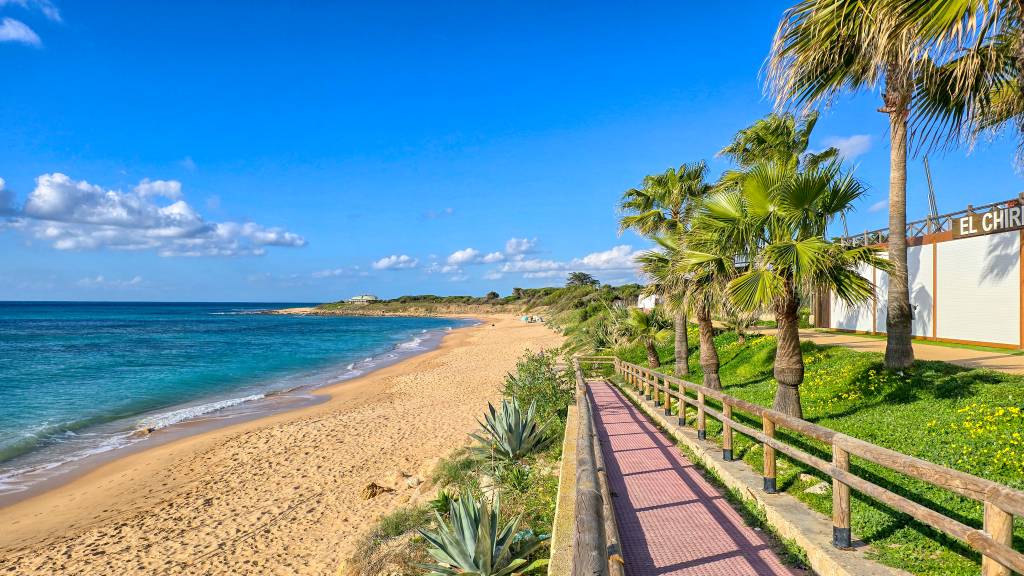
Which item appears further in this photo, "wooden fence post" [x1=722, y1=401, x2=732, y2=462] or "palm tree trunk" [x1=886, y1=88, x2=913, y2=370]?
"palm tree trunk" [x1=886, y1=88, x2=913, y2=370]

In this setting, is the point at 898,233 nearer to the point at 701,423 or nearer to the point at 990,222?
the point at 701,423

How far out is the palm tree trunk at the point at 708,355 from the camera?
527 inches

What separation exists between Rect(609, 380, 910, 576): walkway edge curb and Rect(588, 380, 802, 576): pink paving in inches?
8.6

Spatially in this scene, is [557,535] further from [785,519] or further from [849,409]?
[849,409]

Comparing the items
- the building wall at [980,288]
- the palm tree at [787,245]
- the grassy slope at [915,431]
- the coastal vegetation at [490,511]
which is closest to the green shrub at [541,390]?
the coastal vegetation at [490,511]

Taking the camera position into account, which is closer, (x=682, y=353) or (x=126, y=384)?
(x=682, y=353)

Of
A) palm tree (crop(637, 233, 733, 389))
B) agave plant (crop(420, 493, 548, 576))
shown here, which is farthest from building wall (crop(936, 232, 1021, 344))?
agave plant (crop(420, 493, 548, 576))

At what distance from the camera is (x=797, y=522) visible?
4594 millimetres

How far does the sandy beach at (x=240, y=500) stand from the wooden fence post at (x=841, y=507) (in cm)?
630

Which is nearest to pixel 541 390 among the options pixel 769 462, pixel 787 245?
pixel 787 245

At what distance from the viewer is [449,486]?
890 cm

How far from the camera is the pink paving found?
4.16m

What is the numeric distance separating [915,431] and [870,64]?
4.77m

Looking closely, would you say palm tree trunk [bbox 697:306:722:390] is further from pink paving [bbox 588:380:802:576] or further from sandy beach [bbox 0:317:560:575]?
sandy beach [bbox 0:317:560:575]
